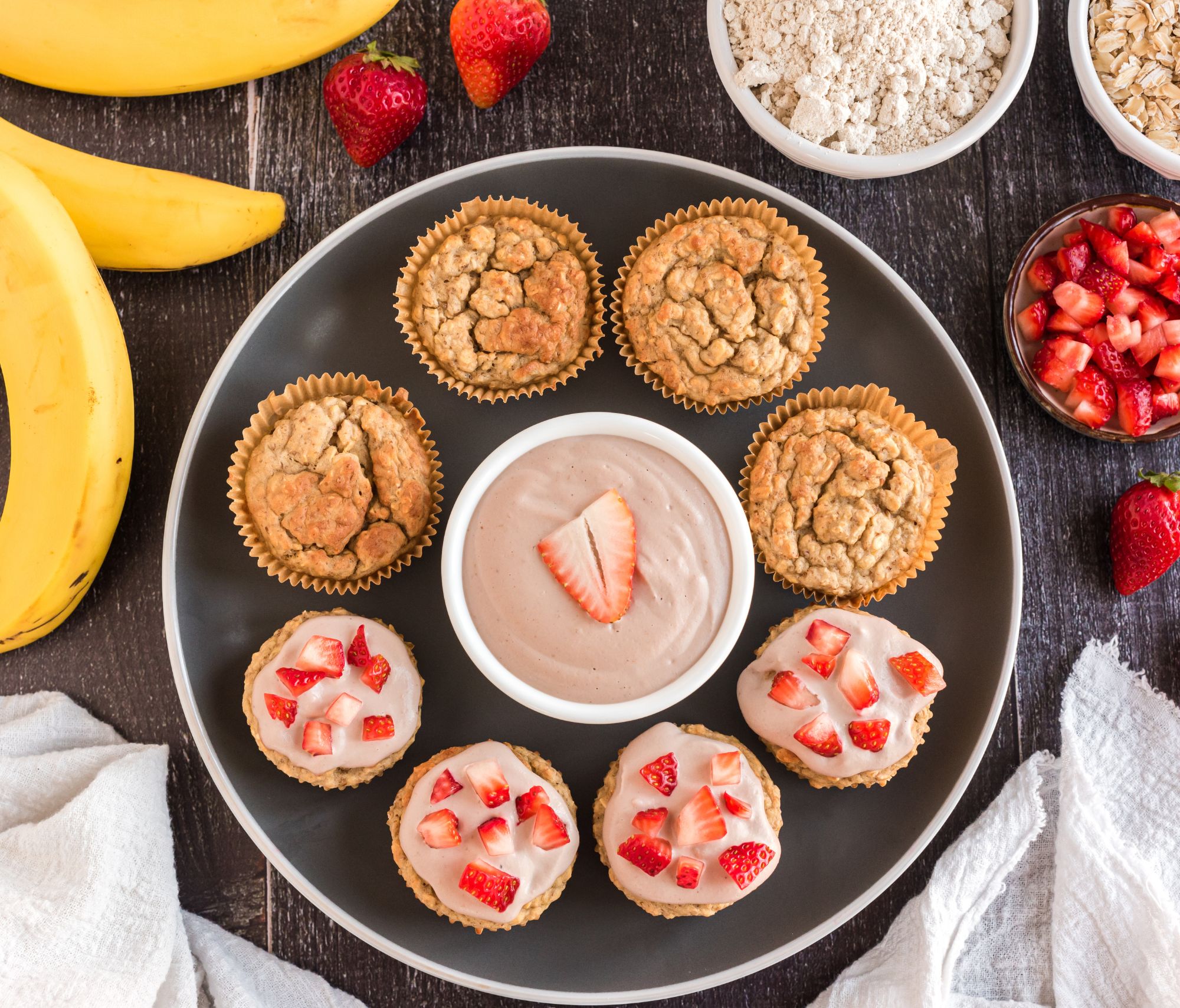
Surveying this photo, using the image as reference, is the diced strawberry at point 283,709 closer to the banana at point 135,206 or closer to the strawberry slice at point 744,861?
the strawberry slice at point 744,861

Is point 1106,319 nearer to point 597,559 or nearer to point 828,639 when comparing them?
point 828,639

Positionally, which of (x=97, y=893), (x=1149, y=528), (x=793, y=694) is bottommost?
(x=97, y=893)

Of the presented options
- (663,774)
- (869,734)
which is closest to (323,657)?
(663,774)

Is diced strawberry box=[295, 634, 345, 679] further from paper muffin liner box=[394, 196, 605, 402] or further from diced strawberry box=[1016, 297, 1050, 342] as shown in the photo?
diced strawberry box=[1016, 297, 1050, 342]

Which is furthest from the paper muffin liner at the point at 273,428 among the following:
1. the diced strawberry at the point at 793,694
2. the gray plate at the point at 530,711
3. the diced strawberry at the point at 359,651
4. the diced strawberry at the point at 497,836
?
the diced strawberry at the point at 793,694

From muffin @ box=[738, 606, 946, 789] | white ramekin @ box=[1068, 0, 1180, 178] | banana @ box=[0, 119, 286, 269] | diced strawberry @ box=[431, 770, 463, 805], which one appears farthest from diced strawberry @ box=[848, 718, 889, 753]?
banana @ box=[0, 119, 286, 269]

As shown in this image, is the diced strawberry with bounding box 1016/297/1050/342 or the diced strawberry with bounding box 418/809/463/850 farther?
the diced strawberry with bounding box 1016/297/1050/342

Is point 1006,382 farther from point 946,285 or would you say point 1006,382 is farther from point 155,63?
point 155,63
